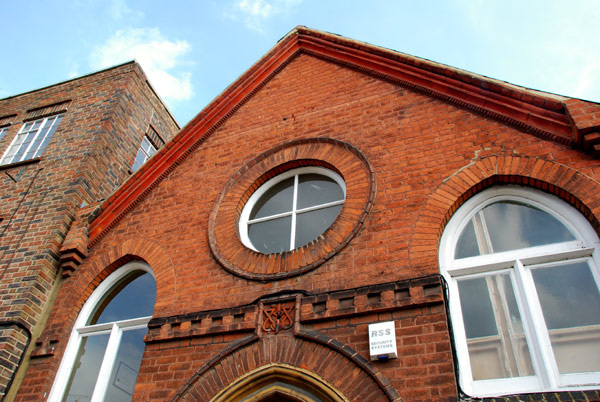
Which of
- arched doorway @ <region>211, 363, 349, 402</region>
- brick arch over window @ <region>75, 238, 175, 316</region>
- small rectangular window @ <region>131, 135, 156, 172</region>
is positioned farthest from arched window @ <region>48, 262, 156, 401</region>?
small rectangular window @ <region>131, 135, 156, 172</region>

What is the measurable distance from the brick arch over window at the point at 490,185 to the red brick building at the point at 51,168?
5093 millimetres

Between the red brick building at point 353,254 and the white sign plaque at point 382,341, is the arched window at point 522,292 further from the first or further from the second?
the white sign plaque at point 382,341

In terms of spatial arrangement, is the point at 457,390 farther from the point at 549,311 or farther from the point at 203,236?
the point at 203,236

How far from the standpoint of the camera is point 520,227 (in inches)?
204

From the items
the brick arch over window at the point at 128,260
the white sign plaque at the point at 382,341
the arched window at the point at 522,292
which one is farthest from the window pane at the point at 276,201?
the white sign plaque at the point at 382,341

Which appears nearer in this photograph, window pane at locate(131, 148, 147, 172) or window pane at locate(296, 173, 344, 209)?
window pane at locate(296, 173, 344, 209)

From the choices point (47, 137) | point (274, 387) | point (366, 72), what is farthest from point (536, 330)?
point (47, 137)

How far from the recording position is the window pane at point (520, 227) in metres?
4.99

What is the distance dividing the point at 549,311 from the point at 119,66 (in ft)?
32.8

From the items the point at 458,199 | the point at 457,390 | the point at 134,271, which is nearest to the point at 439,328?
the point at 457,390

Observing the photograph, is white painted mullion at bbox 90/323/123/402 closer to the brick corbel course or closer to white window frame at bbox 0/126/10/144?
the brick corbel course

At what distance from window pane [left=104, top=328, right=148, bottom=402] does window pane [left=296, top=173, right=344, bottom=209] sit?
2759 mm

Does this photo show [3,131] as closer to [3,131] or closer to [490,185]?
[3,131]

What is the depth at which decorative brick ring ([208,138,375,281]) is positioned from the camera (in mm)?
5602
